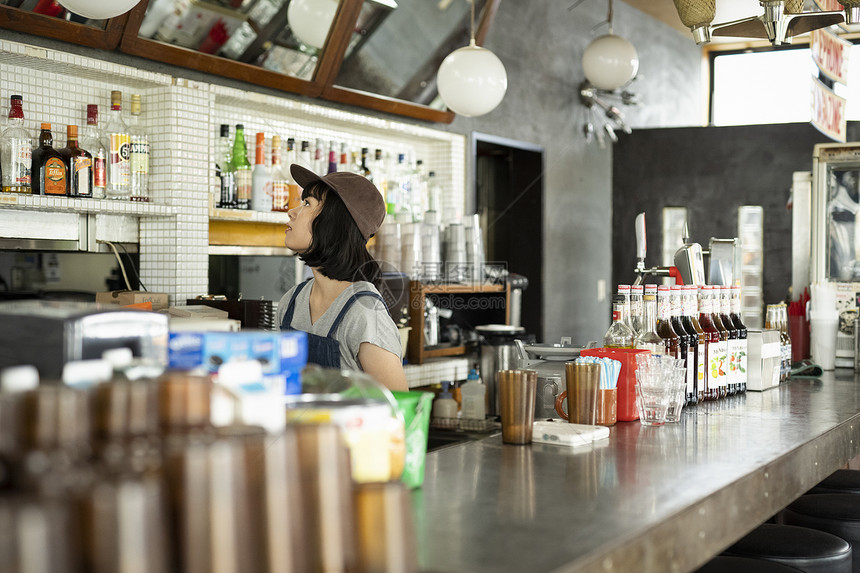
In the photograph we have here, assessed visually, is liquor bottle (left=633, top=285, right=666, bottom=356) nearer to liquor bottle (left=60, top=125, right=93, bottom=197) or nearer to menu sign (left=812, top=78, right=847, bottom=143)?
menu sign (left=812, top=78, right=847, bottom=143)

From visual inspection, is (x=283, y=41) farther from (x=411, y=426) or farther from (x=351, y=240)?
(x=411, y=426)

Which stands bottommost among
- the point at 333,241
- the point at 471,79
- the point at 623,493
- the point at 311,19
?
the point at 623,493

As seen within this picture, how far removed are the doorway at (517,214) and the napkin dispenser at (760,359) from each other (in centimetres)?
297

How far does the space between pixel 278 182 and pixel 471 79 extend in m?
0.95

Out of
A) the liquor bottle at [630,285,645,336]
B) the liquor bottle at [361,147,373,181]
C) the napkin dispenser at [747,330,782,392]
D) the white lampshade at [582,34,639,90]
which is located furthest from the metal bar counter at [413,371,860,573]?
the white lampshade at [582,34,639,90]

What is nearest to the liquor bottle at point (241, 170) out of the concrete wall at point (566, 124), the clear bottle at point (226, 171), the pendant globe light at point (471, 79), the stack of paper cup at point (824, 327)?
the clear bottle at point (226, 171)

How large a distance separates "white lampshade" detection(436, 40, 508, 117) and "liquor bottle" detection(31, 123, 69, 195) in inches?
63.0

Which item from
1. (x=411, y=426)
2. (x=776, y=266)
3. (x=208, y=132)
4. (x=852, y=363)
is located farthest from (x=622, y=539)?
(x=776, y=266)

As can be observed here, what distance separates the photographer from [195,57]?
3426 mm

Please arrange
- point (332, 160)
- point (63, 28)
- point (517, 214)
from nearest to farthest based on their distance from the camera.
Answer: point (63, 28) < point (332, 160) < point (517, 214)

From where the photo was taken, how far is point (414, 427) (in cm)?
130

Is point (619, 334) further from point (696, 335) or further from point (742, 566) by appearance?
point (742, 566)

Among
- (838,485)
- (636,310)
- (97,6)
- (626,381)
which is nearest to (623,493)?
(626,381)

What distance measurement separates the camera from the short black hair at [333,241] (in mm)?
2473
